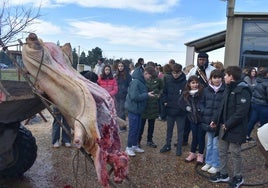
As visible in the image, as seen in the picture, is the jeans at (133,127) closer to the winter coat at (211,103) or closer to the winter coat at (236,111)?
the winter coat at (211,103)

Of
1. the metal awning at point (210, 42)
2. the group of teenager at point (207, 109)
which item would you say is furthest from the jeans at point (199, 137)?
the metal awning at point (210, 42)

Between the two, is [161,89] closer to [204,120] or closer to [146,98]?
[146,98]

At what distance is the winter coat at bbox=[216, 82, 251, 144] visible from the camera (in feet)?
17.3

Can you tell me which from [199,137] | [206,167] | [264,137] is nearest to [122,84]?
[199,137]

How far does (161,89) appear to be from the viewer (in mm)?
7965

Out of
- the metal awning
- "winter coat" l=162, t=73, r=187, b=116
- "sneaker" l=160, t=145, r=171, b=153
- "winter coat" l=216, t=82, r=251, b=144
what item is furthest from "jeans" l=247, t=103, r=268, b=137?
the metal awning

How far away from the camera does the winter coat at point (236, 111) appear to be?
5270 millimetres

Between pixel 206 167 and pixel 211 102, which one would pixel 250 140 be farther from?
pixel 211 102

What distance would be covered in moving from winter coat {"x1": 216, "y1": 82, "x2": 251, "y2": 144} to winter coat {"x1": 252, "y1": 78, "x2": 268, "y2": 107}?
3.00 m

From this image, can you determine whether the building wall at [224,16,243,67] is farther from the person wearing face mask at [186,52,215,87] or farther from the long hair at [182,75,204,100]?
the long hair at [182,75,204,100]

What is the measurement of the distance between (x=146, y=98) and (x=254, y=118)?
9.80 feet

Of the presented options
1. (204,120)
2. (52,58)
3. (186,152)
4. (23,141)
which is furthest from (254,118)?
(52,58)

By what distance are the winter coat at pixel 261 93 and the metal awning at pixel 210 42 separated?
8.82m

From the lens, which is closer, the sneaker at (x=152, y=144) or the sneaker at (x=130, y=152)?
the sneaker at (x=130, y=152)
